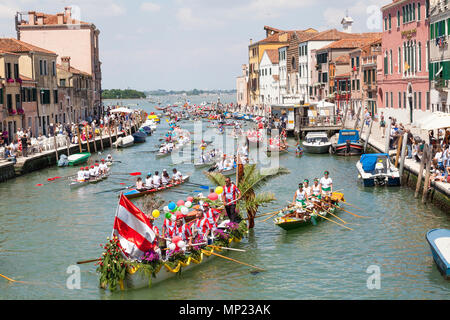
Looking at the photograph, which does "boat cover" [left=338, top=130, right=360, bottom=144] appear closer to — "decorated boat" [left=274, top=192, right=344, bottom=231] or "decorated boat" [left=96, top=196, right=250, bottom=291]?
"decorated boat" [left=274, top=192, right=344, bottom=231]

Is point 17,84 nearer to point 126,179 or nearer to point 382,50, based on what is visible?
point 126,179

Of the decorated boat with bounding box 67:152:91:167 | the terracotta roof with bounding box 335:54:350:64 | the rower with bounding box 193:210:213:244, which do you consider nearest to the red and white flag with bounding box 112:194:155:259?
the rower with bounding box 193:210:213:244

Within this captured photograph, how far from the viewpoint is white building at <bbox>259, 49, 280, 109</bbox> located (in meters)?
108

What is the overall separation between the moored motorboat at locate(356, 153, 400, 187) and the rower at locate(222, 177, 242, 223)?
42.2 ft

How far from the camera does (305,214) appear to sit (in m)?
25.6

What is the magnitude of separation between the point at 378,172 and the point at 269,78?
77606 millimetres

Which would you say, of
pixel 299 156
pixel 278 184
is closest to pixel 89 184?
pixel 278 184

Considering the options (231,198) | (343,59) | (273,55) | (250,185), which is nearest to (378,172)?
(250,185)

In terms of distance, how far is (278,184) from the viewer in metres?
37.1

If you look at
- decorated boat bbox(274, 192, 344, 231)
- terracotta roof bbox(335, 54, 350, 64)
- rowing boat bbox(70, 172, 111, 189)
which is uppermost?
terracotta roof bbox(335, 54, 350, 64)

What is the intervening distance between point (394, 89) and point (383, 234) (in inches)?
1390

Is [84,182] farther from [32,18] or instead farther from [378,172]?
[32,18]

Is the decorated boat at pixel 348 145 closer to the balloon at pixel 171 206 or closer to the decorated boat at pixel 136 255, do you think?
the balloon at pixel 171 206

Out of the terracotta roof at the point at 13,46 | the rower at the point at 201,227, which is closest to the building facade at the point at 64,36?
the terracotta roof at the point at 13,46
